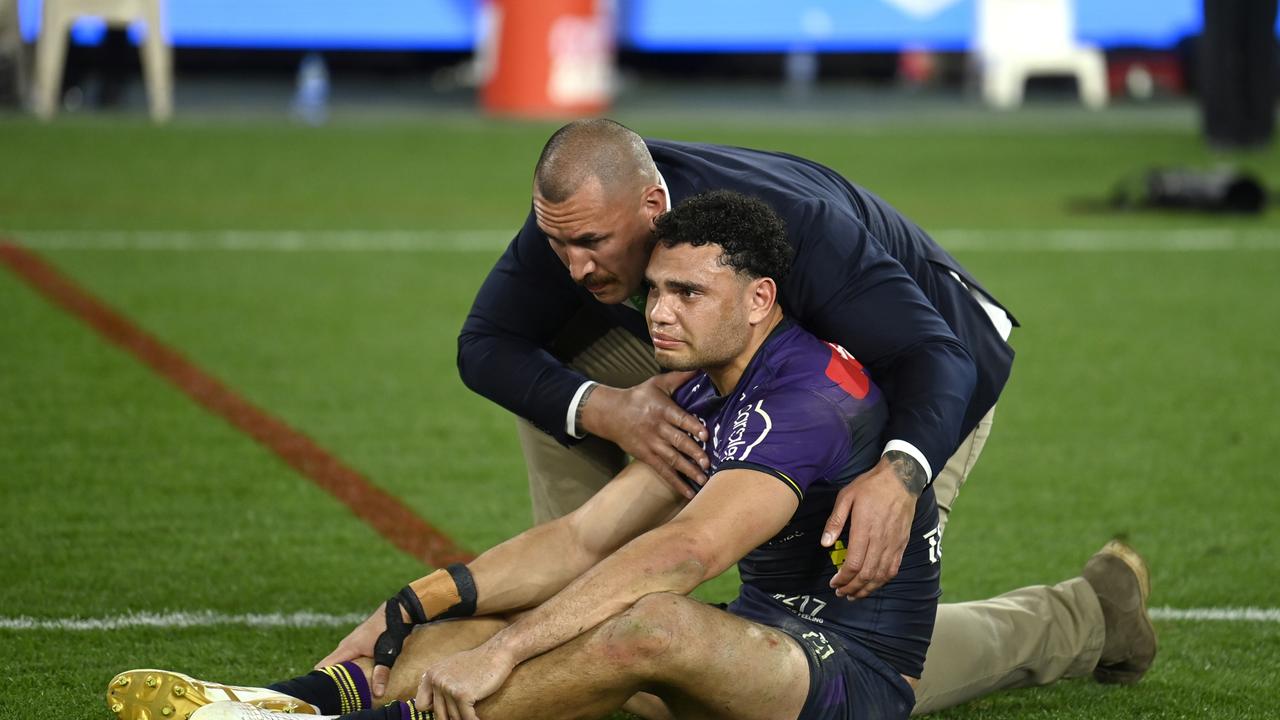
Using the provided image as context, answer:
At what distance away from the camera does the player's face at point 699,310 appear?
10.8ft

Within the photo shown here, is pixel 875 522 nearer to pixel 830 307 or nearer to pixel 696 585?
pixel 696 585

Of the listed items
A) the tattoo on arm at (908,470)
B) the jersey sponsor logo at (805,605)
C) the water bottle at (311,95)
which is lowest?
the water bottle at (311,95)

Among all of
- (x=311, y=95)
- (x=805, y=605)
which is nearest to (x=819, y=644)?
(x=805, y=605)

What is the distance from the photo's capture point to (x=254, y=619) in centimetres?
427

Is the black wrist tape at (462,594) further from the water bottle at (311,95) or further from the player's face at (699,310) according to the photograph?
the water bottle at (311,95)

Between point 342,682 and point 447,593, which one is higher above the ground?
point 447,593

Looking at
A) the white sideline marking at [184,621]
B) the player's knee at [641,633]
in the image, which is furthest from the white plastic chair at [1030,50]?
the player's knee at [641,633]

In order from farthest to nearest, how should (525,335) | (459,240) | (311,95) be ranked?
(311,95)
(459,240)
(525,335)

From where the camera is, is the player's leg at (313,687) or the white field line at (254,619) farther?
the white field line at (254,619)

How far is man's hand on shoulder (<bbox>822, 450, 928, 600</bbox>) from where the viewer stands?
314 centimetres

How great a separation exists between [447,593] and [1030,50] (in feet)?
52.7

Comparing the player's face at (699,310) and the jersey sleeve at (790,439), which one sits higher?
the player's face at (699,310)

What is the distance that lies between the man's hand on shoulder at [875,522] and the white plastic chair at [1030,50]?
1547cm

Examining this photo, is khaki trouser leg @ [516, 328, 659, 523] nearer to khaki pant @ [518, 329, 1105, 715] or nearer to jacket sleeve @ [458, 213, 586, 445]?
khaki pant @ [518, 329, 1105, 715]
